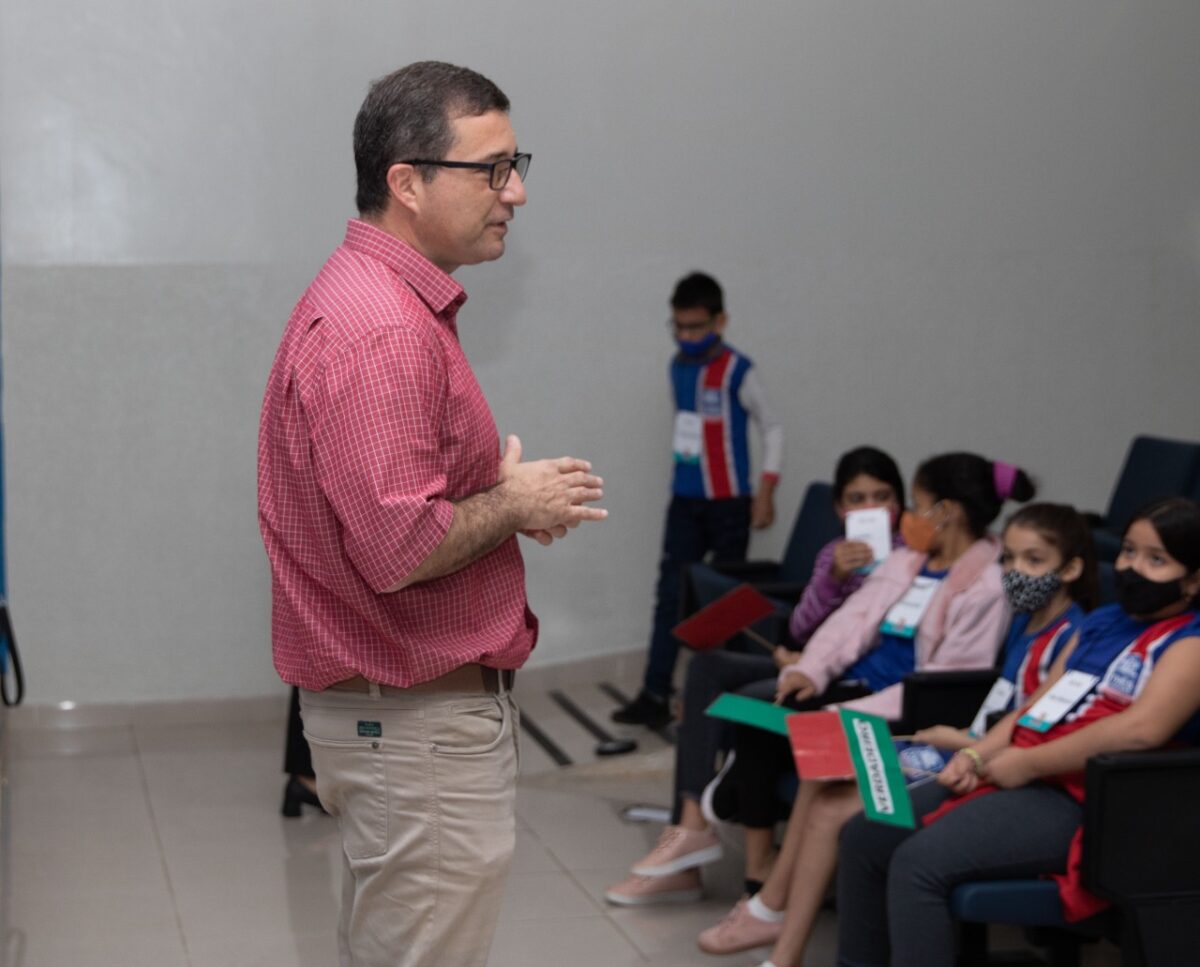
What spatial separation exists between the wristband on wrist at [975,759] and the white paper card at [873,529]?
0.86 m

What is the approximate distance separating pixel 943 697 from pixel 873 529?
558mm

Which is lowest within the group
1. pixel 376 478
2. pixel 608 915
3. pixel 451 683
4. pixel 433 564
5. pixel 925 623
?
pixel 608 915

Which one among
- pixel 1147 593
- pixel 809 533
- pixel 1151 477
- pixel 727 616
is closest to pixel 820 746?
pixel 1147 593

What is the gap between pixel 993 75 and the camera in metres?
6.26

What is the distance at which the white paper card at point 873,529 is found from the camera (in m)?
3.89

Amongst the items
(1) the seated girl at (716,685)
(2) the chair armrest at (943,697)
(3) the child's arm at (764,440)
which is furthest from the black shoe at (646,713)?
(2) the chair armrest at (943,697)

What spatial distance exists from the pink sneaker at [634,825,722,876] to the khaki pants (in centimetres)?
187

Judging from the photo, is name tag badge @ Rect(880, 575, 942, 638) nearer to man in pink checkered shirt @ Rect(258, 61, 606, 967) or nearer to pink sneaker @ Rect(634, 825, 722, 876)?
pink sneaker @ Rect(634, 825, 722, 876)

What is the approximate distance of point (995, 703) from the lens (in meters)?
3.30

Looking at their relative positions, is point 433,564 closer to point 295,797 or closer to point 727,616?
point 727,616

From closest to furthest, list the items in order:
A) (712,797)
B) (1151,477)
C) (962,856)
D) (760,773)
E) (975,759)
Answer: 1. (962,856)
2. (975,759)
3. (760,773)
4. (712,797)
5. (1151,477)

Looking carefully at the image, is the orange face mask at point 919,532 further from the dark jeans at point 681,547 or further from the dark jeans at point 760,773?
the dark jeans at point 681,547

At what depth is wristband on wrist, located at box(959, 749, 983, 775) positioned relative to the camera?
3078 mm

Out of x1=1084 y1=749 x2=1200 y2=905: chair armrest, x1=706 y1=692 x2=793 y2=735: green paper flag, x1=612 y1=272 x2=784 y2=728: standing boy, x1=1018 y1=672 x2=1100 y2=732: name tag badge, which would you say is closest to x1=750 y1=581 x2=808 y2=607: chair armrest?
x1=612 y1=272 x2=784 y2=728: standing boy
